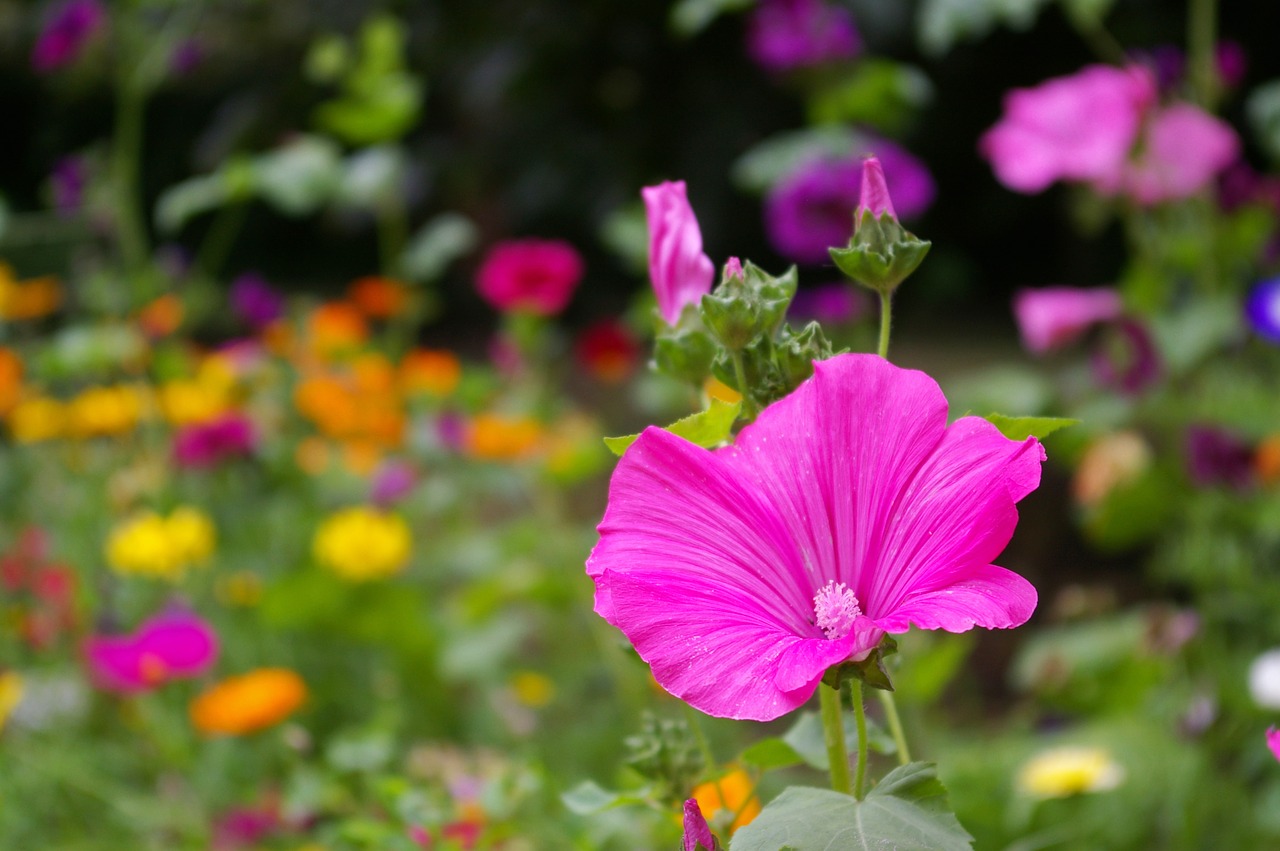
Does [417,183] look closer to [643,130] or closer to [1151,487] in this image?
[643,130]

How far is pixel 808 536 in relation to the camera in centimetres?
34

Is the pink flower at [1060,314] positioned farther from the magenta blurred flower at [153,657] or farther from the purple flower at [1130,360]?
the magenta blurred flower at [153,657]

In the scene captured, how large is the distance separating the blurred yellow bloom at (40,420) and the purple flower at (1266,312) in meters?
1.50

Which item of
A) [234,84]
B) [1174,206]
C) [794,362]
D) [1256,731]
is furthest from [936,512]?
[234,84]

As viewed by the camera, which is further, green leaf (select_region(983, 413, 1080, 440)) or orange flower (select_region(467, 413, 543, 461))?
orange flower (select_region(467, 413, 543, 461))

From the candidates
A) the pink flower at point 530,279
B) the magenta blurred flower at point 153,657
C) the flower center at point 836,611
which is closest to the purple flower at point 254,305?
the pink flower at point 530,279

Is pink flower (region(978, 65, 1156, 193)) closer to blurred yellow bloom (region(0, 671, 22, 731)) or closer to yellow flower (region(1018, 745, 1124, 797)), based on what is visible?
yellow flower (region(1018, 745, 1124, 797))

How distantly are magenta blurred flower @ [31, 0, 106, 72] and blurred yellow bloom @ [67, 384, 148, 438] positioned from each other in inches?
16.6

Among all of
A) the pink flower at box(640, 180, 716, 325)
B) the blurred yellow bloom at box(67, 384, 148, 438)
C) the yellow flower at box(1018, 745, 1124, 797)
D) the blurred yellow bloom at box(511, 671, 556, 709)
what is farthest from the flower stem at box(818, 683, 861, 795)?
the blurred yellow bloom at box(67, 384, 148, 438)

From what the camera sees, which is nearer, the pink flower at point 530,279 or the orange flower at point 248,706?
the orange flower at point 248,706

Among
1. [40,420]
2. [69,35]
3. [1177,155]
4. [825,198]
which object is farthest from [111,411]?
[1177,155]

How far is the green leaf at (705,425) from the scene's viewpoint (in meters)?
0.34

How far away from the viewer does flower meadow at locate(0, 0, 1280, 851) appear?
0.32 meters

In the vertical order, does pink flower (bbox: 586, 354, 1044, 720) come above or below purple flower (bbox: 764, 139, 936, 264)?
below
